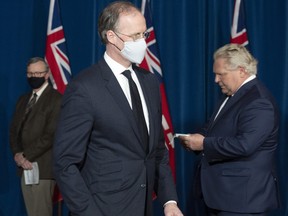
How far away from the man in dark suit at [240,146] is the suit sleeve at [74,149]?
44.7 inches

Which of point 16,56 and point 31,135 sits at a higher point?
point 16,56

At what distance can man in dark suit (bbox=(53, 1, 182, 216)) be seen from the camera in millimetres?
1882

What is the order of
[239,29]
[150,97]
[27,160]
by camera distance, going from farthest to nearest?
1. [239,29]
2. [27,160]
3. [150,97]

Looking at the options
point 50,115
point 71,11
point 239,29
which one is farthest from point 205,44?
point 50,115

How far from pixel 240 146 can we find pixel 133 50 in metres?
1.00

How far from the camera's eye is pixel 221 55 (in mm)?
3082

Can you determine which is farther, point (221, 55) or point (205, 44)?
point (205, 44)

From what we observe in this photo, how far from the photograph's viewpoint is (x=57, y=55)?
4.46m

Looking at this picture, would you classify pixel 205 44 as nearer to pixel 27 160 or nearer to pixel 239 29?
pixel 239 29

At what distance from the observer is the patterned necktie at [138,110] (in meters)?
2.01

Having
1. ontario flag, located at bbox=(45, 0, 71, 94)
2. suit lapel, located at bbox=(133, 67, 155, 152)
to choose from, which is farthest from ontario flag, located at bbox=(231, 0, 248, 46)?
suit lapel, located at bbox=(133, 67, 155, 152)

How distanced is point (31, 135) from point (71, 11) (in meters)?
1.26

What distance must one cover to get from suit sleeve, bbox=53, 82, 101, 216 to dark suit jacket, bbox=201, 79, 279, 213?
114cm

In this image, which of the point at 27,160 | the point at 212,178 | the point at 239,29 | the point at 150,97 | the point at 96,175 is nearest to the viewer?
the point at 96,175
